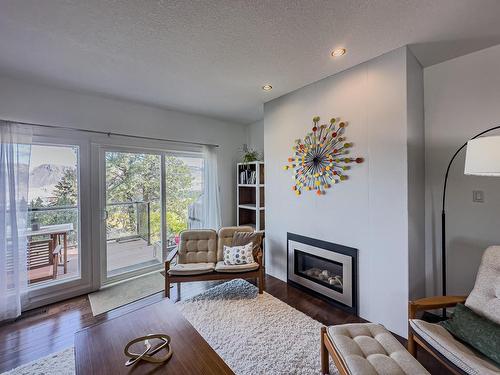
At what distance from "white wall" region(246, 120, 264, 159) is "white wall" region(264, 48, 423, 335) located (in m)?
1.46

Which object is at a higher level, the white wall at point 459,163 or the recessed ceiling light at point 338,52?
the recessed ceiling light at point 338,52

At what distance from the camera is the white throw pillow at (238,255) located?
9.34 feet

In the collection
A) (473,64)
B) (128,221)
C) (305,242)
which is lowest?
(305,242)

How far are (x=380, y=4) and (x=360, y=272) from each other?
2260 millimetres

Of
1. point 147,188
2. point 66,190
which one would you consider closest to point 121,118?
point 147,188

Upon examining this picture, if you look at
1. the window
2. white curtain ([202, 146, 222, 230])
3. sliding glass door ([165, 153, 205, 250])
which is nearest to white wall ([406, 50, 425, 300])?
white curtain ([202, 146, 222, 230])

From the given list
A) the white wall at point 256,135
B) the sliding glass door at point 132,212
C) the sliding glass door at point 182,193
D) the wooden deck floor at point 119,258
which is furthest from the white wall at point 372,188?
the wooden deck floor at point 119,258

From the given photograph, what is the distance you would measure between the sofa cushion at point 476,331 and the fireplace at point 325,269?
0.85 metres

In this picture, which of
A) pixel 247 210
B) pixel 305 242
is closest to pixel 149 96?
pixel 247 210

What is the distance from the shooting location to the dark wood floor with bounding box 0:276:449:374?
73.4 inches

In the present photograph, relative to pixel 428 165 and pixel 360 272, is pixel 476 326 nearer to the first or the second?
pixel 360 272

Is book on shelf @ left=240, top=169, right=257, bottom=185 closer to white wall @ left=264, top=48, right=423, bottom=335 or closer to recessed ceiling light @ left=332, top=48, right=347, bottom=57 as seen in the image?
white wall @ left=264, top=48, right=423, bottom=335

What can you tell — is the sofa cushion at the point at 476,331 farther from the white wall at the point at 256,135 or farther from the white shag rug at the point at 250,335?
the white wall at the point at 256,135

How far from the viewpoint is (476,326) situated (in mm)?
1394
